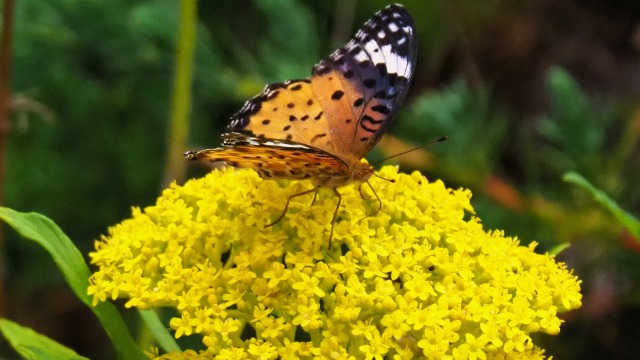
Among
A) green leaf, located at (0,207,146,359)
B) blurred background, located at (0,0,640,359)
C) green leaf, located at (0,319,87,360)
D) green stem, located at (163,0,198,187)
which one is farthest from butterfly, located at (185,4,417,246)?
blurred background, located at (0,0,640,359)

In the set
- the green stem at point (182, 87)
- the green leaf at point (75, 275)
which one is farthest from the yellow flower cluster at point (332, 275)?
the green stem at point (182, 87)

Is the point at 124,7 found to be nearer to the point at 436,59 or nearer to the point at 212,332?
the point at 436,59

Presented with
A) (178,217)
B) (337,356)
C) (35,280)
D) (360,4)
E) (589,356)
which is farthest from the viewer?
(360,4)

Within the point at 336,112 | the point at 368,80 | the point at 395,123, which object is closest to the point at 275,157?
the point at 336,112

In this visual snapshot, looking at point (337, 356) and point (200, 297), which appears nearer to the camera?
point (337, 356)

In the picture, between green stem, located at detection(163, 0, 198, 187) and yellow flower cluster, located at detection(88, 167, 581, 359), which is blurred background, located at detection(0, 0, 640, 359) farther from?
yellow flower cluster, located at detection(88, 167, 581, 359)

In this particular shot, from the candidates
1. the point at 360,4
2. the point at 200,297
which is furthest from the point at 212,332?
the point at 360,4
